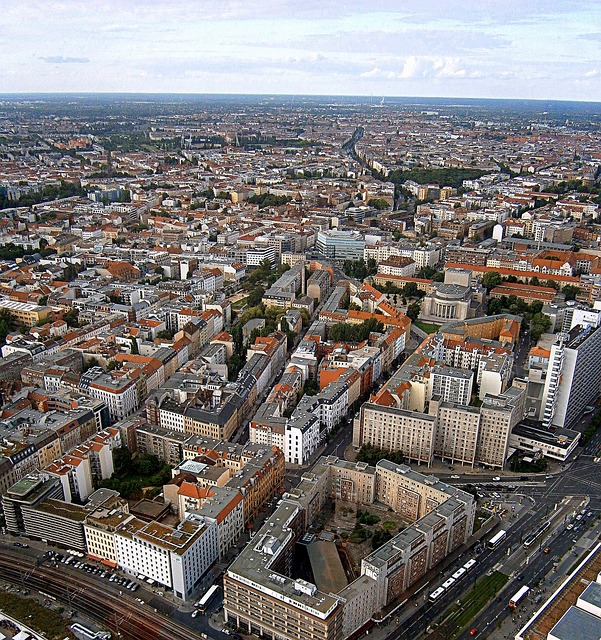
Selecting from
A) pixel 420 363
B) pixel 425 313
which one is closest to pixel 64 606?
pixel 420 363

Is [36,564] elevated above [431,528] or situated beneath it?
situated beneath

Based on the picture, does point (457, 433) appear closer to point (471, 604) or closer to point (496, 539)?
point (496, 539)

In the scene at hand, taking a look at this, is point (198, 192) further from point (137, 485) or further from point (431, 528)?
point (431, 528)

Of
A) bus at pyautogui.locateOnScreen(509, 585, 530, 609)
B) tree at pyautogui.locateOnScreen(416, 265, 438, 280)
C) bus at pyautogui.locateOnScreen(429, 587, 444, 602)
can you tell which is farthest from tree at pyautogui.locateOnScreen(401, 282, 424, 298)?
bus at pyautogui.locateOnScreen(429, 587, 444, 602)

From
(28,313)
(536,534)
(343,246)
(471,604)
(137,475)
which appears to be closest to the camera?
(471,604)

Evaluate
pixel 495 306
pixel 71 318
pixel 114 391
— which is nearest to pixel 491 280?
pixel 495 306

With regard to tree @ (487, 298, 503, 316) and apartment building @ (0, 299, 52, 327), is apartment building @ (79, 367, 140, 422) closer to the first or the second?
apartment building @ (0, 299, 52, 327)

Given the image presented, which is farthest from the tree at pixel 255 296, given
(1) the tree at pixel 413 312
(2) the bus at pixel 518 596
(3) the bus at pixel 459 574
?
(2) the bus at pixel 518 596
